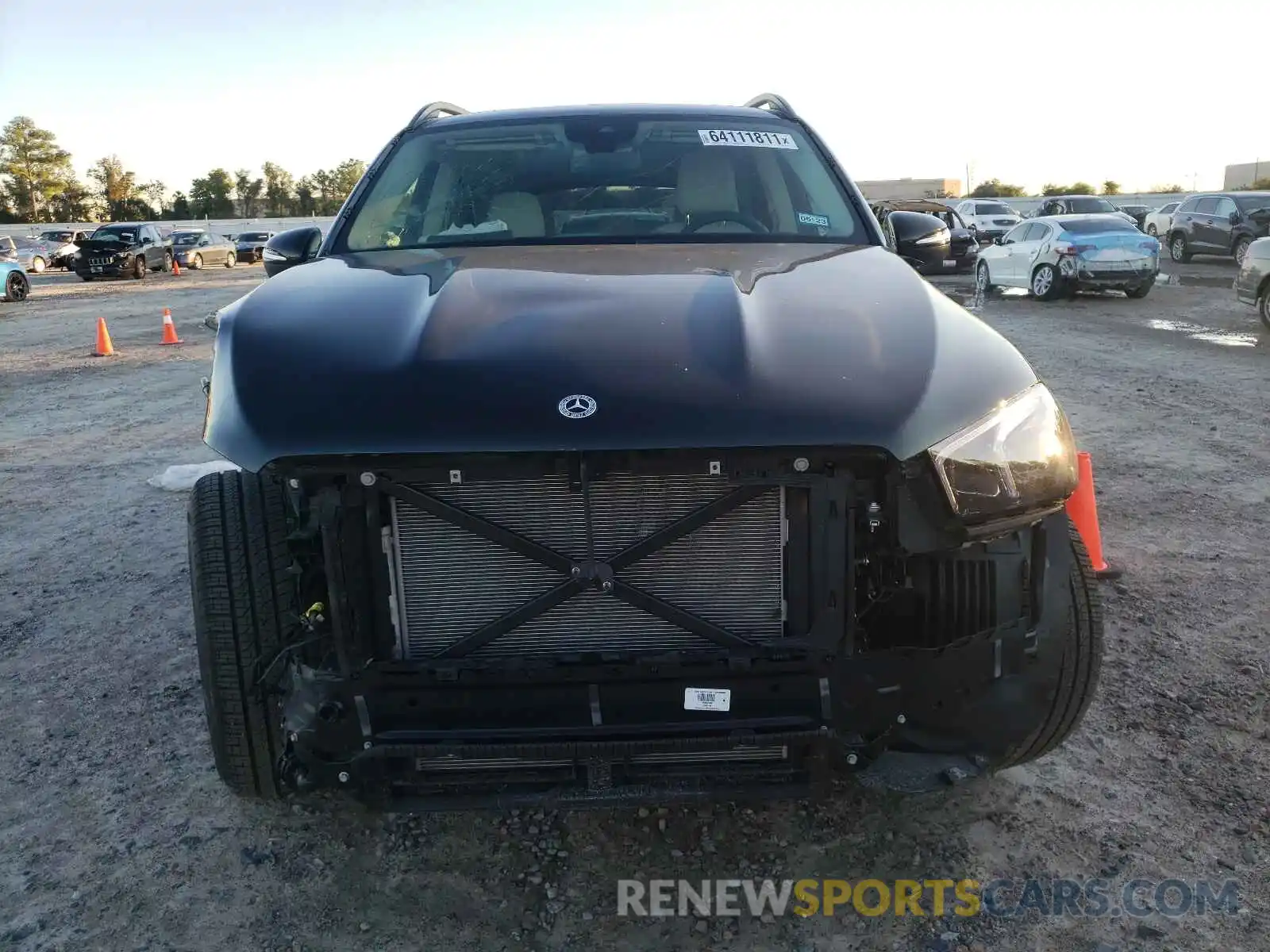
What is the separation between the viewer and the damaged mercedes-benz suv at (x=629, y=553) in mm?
1830

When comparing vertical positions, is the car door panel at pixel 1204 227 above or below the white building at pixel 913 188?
below

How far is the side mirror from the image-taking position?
3344 mm

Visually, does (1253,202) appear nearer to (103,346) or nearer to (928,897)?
(103,346)

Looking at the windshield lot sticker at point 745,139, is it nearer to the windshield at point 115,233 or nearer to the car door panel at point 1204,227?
the car door panel at point 1204,227

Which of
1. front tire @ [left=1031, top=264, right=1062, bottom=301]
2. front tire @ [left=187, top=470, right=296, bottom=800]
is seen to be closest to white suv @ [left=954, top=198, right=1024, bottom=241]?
front tire @ [left=1031, top=264, right=1062, bottom=301]

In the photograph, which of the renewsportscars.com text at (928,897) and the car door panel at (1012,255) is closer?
the renewsportscars.com text at (928,897)

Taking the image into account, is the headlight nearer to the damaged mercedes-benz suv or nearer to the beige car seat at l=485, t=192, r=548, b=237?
the damaged mercedes-benz suv

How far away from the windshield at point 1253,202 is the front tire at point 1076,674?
2255 cm

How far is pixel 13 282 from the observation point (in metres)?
21.1

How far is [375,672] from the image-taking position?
188 centimetres

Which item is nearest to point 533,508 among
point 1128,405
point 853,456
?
point 853,456

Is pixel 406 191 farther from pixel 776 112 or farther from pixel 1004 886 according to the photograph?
pixel 1004 886

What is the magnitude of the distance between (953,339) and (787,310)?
1.17ft

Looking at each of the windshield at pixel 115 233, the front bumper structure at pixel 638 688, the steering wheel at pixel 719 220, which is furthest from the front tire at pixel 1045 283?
the windshield at pixel 115 233
